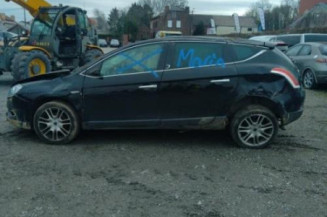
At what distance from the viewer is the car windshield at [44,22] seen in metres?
13.4

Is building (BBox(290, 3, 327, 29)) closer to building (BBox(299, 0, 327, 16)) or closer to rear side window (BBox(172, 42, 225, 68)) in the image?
building (BBox(299, 0, 327, 16))

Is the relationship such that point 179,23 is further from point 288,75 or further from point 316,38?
point 288,75

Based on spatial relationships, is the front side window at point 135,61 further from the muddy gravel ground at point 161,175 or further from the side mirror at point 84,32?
the side mirror at point 84,32

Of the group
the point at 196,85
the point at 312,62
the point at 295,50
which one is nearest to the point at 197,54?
the point at 196,85

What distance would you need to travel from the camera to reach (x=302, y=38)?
62.9 feet

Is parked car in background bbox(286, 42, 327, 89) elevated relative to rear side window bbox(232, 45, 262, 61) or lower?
lower

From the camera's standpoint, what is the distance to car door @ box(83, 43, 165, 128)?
19.8ft

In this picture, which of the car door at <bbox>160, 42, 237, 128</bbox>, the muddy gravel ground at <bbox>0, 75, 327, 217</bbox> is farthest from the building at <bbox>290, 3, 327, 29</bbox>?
the muddy gravel ground at <bbox>0, 75, 327, 217</bbox>

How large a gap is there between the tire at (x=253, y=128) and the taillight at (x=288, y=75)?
0.58 metres

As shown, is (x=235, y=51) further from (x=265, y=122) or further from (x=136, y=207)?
(x=136, y=207)

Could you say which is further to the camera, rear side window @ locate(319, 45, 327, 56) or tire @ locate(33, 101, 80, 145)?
rear side window @ locate(319, 45, 327, 56)

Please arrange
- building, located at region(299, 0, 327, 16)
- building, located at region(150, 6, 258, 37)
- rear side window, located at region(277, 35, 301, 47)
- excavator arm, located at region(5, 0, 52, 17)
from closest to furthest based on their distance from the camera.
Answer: excavator arm, located at region(5, 0, 52, 17) → rear side window, located at region(277, 35, 301, 47) → building, located at region(299, 0, 327, 16) → building, located at region(150, 6, 258, 37)

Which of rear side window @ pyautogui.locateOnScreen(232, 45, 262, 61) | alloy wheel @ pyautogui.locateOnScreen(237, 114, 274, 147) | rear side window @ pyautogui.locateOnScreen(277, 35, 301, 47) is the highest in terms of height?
rear side window @ pyautogui.locateOnScreen(277, 35, 301, 47)

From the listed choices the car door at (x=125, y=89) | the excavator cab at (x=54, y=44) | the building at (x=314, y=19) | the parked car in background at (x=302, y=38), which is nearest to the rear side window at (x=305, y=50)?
the parked car in background at (x=302, y=38)
